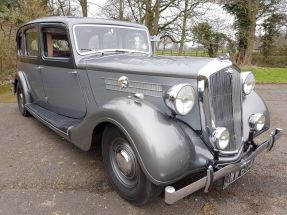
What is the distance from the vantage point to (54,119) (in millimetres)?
4250

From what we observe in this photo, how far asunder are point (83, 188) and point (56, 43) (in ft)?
7.44

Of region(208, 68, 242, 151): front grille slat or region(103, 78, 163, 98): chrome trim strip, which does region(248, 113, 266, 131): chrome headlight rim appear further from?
region(103, 78, 163, 98): chrome trim strip

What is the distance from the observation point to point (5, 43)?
33.2 ft

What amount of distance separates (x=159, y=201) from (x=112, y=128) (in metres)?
0.86

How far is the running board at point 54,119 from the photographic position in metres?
3.84

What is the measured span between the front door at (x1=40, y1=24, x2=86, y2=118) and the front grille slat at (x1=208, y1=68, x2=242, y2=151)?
1853mm

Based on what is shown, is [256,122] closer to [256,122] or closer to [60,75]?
[256,122]

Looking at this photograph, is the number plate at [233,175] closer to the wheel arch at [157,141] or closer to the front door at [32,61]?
the wheel arch at [157,141]

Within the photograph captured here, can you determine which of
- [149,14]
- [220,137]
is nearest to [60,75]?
[220,137]

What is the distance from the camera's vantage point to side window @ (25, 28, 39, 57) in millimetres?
4730

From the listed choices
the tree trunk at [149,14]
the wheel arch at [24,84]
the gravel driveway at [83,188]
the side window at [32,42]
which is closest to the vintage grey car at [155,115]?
the gravel driveway at [83,188]

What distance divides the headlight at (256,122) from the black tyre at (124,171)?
1.24 metres

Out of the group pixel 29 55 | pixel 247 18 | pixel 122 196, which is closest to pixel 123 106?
pixel 122 196

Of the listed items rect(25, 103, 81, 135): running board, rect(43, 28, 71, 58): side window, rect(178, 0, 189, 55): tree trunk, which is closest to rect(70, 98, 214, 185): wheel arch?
rect(25, 103, 81, 135): running board
